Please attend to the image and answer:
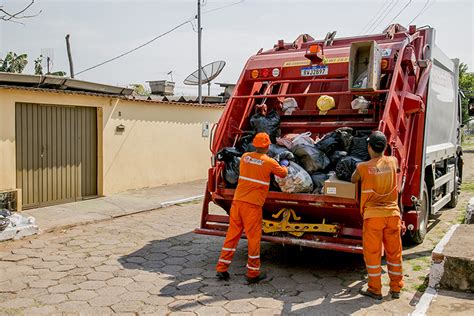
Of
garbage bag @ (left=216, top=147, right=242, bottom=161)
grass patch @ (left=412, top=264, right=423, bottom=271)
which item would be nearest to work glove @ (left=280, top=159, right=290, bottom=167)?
garbage bag @ (left=216, top=147, right=242, bottom=161)

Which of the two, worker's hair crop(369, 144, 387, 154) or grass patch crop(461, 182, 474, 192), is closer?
worker's hair crop(369, 144, 387, 154)

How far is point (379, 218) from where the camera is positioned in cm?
409

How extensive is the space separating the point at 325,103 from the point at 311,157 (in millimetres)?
1029

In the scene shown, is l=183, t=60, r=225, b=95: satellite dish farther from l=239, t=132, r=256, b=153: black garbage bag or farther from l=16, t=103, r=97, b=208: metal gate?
l=239, t=132, r=256, b=153: black garbage bag

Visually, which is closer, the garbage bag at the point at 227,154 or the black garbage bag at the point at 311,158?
the black garbage bag at the point at 311,158

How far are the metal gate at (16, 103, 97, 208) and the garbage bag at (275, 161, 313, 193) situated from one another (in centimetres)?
520

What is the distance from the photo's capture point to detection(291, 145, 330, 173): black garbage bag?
15.5ft

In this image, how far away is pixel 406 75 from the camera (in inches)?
200

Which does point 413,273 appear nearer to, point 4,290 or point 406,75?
point 406,75

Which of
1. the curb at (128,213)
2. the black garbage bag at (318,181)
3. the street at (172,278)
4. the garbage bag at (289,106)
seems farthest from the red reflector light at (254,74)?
the curb at (128,213)

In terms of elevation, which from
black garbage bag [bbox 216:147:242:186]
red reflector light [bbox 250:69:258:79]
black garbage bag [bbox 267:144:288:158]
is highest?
red reflector light [bbox 250:69:258:79]

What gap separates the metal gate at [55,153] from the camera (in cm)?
794

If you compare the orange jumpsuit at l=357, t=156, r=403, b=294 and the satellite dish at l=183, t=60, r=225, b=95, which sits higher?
the satellite dish at l=183, t=60, r=225, b=95

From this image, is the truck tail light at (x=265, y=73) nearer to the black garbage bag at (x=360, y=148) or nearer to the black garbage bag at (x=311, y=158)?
the black garbage bag at (x=311, y=158)
